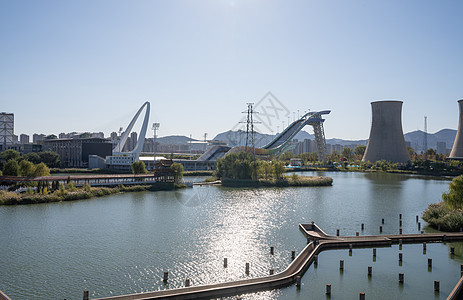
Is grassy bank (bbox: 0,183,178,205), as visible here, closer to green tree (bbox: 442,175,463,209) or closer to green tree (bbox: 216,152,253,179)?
green tree (bbox: 216,152,253,179)

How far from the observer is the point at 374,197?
114 feet

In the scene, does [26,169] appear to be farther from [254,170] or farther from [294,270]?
[294,270]

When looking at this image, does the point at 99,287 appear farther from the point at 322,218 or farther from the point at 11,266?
the point at 322,218

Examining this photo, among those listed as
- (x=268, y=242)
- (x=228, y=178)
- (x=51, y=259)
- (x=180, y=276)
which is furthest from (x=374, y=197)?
(x=51, y=259)

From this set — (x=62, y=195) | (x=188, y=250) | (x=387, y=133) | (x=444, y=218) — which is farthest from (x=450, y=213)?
(x=387, y=133)

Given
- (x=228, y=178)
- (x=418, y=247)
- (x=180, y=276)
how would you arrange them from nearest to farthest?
(x=180, y=276) < (x=418, y=247) < (x=228, y=178)

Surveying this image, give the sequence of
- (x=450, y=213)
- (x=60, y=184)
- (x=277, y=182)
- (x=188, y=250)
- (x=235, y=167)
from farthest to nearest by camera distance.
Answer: (x=235, y=167), (x=277, y=182), (x=60, y=184), (x=450, y=213), (x=188, y=250)

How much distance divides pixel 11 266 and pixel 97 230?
5898 mm

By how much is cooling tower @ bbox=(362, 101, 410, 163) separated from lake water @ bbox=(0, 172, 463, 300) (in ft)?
143

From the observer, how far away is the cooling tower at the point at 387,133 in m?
68.7

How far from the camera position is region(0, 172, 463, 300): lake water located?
12.3 metres

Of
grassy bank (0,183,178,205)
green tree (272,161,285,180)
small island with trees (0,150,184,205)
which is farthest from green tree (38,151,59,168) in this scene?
green tree (272,161,285,180)

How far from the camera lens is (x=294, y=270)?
43.2ft

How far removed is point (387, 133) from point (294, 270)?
2568 inches
